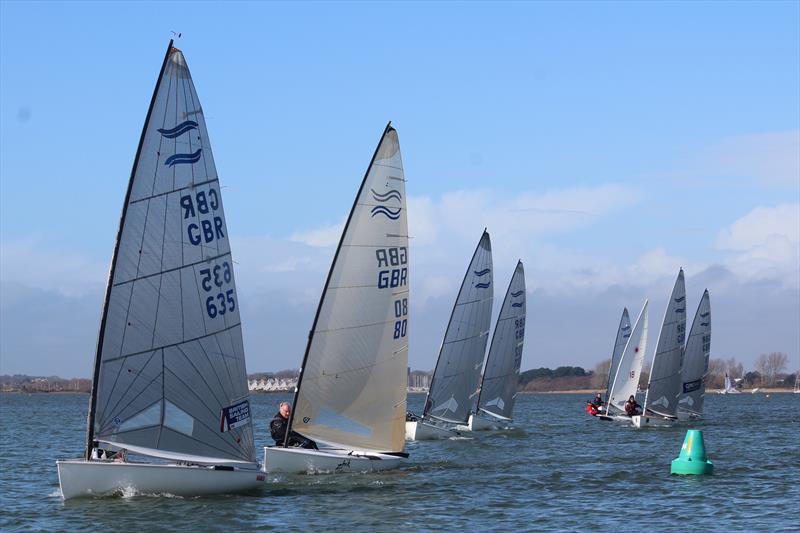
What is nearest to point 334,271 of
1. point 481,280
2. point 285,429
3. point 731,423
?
point 285,429

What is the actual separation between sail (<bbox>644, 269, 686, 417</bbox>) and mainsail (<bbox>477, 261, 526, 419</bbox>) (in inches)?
387

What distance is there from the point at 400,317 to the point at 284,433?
4.09 m

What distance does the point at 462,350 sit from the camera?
1831 inches

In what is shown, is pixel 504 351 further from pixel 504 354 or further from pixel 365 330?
pixel 365 330

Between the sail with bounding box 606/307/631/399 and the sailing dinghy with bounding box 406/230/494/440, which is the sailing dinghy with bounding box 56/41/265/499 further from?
the sail with bounding box 606/307/631/399

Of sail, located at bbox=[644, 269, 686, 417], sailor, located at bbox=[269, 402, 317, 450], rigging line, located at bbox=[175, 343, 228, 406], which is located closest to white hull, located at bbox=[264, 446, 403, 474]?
→ sailor, located at bbox=[269, 402, 317, 450]

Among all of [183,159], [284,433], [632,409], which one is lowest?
[284,433]

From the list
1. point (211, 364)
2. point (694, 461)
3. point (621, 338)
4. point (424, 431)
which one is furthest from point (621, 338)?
point (211, 364)

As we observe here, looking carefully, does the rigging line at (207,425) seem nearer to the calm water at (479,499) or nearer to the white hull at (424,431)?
the calm water at (479,499)

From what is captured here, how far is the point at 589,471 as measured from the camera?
31.2m

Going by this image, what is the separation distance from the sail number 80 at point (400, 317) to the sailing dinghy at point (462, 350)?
1533 cm

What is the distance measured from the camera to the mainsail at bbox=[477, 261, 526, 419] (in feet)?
171

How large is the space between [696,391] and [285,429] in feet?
134

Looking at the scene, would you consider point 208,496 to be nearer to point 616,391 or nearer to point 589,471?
point 589,471
